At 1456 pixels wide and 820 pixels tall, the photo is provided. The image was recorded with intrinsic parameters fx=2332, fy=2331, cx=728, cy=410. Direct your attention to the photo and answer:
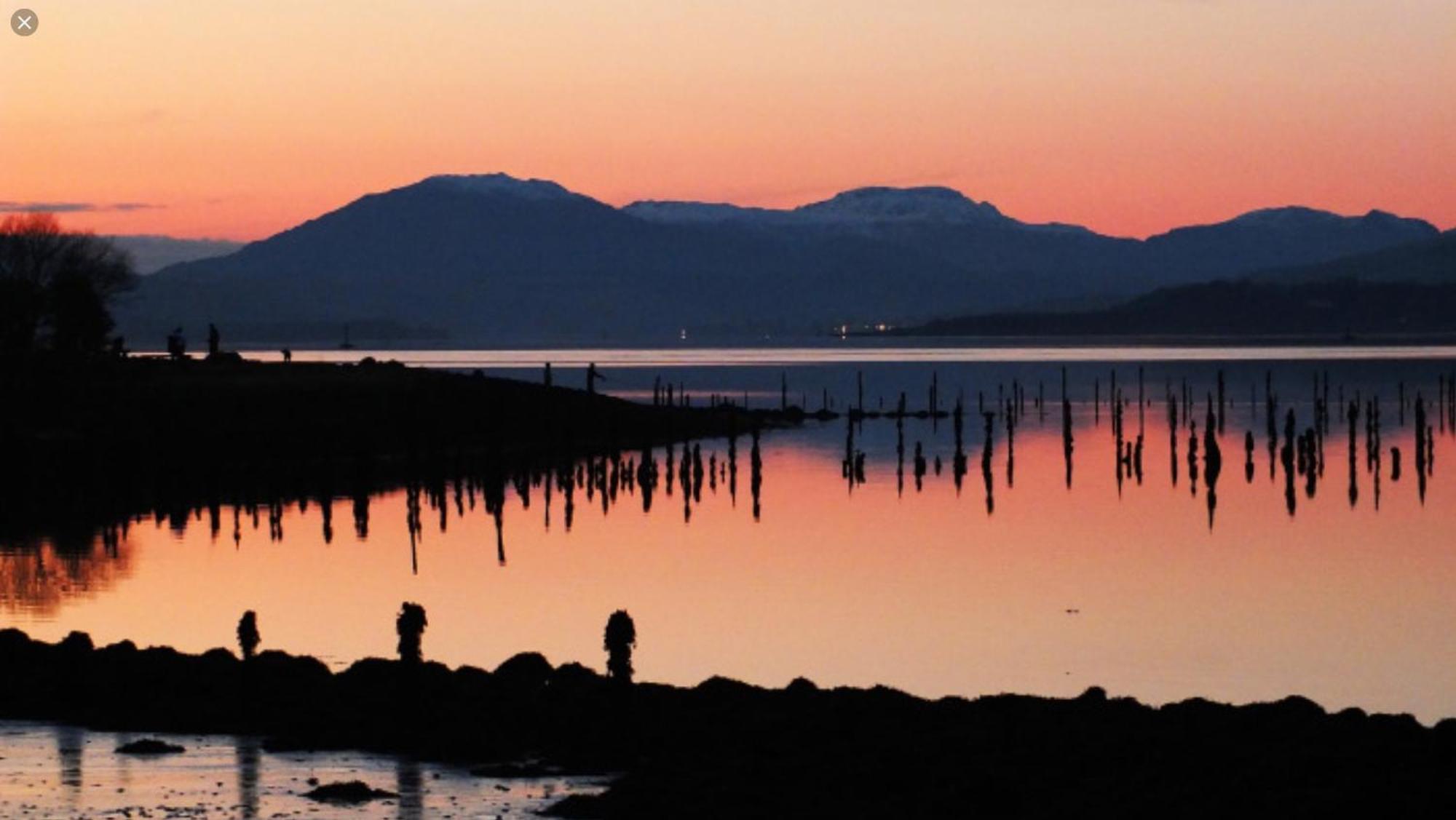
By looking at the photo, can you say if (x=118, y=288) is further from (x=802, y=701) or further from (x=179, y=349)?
(x=802, y=701)

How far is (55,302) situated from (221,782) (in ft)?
289

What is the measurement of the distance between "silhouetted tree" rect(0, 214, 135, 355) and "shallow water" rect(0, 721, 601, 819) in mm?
75890

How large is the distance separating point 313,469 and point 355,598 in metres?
38.3

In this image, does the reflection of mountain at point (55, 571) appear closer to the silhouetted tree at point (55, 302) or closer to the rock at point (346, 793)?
the rock at point (346, 793)

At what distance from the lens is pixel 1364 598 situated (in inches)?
2223

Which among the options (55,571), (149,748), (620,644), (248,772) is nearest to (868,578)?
(55,571)

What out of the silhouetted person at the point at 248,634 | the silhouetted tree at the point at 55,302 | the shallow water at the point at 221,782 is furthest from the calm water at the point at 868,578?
the silhouetted tree at the point at 55,302

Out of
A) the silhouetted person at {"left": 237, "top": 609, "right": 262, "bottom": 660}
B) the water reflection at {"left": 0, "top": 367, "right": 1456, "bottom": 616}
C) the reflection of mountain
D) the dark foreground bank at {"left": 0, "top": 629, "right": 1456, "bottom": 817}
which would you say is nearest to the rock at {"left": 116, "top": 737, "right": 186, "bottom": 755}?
the dark foreground bank at {"left": 0, "top": 629, "right": 1456, "bottom": 817}

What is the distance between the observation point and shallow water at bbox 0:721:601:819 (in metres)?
27.9

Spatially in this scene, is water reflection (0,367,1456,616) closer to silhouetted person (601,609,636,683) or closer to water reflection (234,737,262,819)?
water reflection (234,737,262,819)

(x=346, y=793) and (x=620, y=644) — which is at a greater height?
(x=620, y=644)

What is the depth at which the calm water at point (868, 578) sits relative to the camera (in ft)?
151

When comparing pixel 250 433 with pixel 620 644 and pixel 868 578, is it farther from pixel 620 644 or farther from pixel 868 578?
pixel 620 644

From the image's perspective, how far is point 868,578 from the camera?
198 ft
